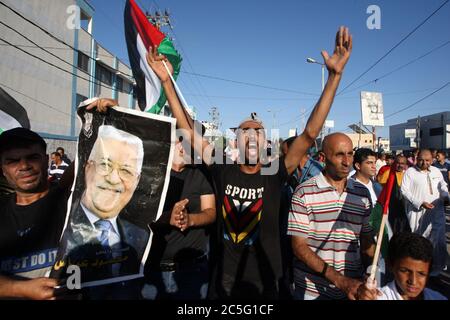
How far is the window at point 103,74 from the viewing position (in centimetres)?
2254

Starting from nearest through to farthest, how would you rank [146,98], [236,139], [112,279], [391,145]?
[112,279], [236,139], [146,98], [391,145]

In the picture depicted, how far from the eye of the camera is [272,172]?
7.77 feet

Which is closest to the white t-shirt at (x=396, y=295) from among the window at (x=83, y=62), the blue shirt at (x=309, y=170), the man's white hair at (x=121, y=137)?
the man's white hair at (x=121, y=137)

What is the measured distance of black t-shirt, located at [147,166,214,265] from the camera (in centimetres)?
242

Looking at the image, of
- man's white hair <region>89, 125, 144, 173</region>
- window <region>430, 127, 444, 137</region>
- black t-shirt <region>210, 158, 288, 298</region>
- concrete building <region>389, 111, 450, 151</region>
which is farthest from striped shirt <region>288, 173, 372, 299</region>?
window <region>430, 127, 444, 137</region>

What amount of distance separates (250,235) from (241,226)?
0.09m

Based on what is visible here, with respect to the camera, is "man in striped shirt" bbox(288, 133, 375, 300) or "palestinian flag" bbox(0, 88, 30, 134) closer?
"man in striped shirt" bbox(288, 133, 375, 300)

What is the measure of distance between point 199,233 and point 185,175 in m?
0.47

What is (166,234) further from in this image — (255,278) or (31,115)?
(31,115)

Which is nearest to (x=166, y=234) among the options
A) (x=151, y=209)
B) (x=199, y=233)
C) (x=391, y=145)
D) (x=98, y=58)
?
(x=199, y=233)

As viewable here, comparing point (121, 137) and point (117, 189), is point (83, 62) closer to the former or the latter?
point (121, 137)

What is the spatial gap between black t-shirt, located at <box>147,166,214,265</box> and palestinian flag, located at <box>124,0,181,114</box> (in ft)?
4.29

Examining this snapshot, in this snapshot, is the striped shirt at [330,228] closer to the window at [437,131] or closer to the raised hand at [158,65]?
the raised hand at [158,65]

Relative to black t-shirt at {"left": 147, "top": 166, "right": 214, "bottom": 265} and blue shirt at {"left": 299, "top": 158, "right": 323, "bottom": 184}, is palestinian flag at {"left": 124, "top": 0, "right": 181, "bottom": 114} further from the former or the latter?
blue shirt at {"left": 299, "top": 158, "right": 323, "bottom": 184}
